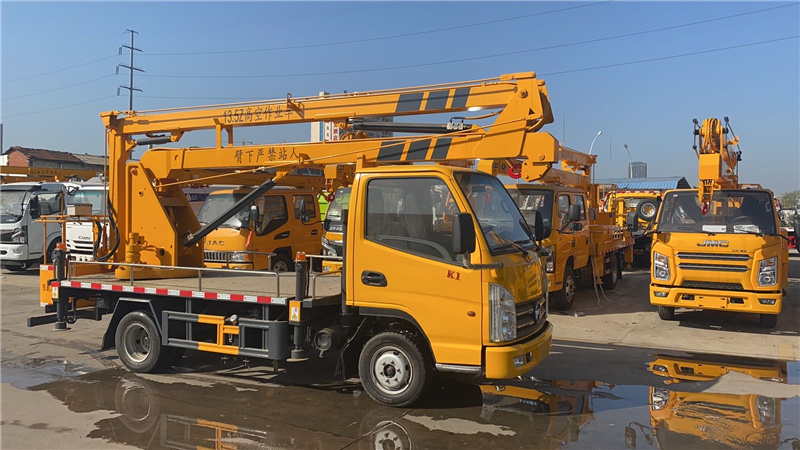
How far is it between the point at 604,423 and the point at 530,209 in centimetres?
590

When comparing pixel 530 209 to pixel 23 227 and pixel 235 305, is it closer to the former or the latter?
pixel 235 305

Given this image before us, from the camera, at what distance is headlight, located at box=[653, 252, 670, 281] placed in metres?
9.88

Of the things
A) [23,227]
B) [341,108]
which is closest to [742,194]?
[341,108]

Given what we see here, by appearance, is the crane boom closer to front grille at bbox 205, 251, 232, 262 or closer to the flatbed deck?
the flatbed deck

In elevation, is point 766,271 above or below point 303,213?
below

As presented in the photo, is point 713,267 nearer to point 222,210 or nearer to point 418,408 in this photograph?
point 418,408

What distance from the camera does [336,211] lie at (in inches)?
504

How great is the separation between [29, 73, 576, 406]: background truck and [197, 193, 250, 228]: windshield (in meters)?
3.48

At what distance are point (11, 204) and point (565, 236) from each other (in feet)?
51.4

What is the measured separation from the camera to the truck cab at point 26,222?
16828 millimetres

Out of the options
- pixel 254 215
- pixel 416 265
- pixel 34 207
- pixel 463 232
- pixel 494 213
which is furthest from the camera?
pixel 34 207

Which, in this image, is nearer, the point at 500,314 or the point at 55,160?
the point at 500,314

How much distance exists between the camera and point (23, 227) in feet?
55.2

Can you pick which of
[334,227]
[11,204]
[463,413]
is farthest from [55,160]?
[463,413]
